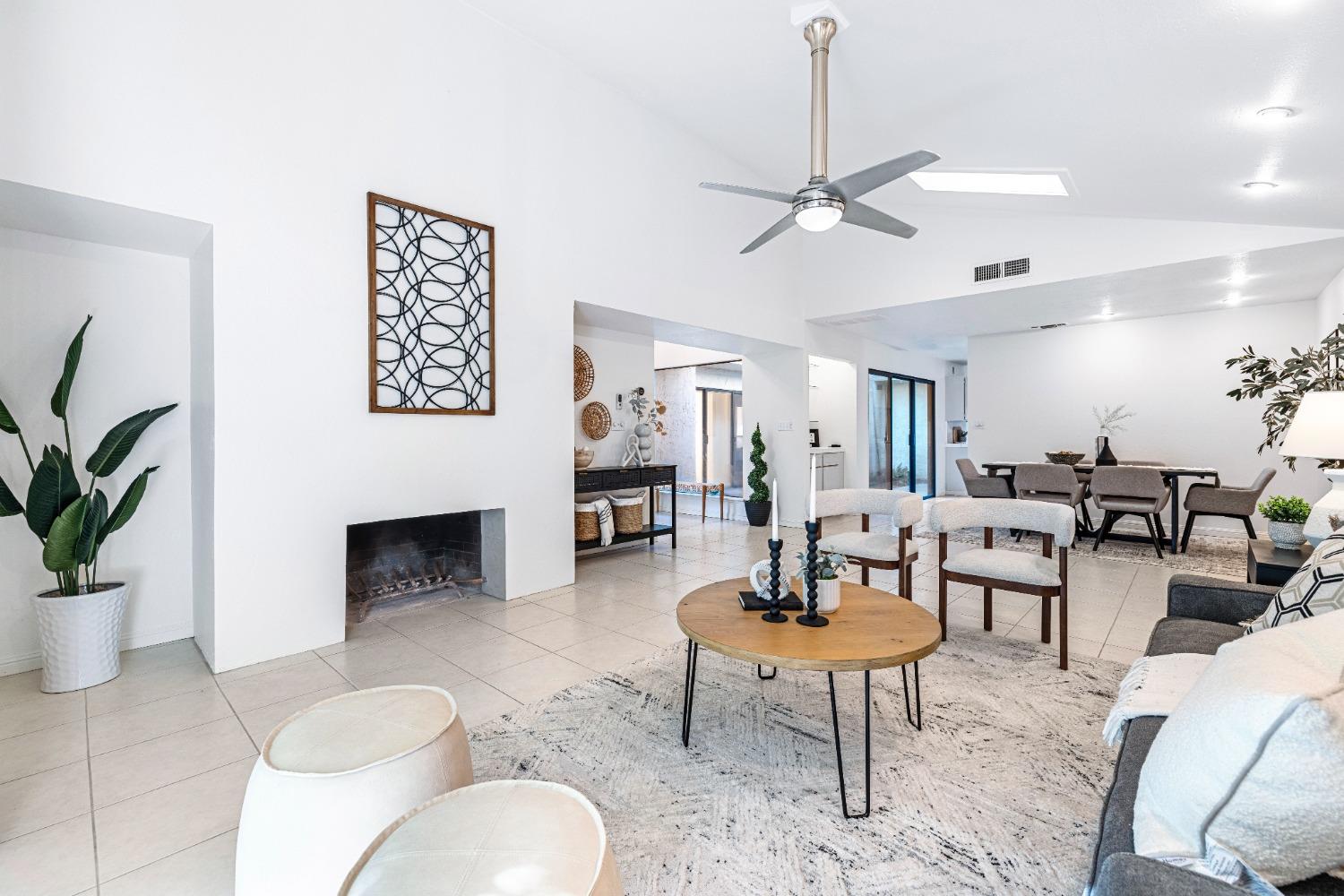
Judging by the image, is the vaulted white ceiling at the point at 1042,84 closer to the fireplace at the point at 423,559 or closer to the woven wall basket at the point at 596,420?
the woven wall basket at the point at 596,420

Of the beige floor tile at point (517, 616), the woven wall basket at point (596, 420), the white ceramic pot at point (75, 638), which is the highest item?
the woven wall basket at point (596, 420)

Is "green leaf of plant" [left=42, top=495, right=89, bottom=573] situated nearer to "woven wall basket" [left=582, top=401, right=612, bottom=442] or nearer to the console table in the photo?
the console table

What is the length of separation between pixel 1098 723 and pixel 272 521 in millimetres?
3887

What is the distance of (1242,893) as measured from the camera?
2.66 feet

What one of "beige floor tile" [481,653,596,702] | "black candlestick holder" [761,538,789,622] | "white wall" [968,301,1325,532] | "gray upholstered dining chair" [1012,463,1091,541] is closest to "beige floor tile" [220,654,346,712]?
"beige floor tile" [481,653,596,702]

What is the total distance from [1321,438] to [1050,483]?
3.69 m

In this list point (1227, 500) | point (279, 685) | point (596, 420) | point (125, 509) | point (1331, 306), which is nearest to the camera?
point (279, 685)

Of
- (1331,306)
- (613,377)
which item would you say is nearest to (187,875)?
(613,377)

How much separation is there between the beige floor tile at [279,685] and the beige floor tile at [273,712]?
4cm

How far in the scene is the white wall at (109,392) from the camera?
2977 millimetres

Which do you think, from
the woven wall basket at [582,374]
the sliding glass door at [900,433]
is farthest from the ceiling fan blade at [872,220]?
the sliding glass door at [900,433]

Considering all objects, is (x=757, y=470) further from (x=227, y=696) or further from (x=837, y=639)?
(x=227, y=696)

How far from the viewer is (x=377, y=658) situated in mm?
3211

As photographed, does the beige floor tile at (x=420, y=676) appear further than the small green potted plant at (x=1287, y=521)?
No
